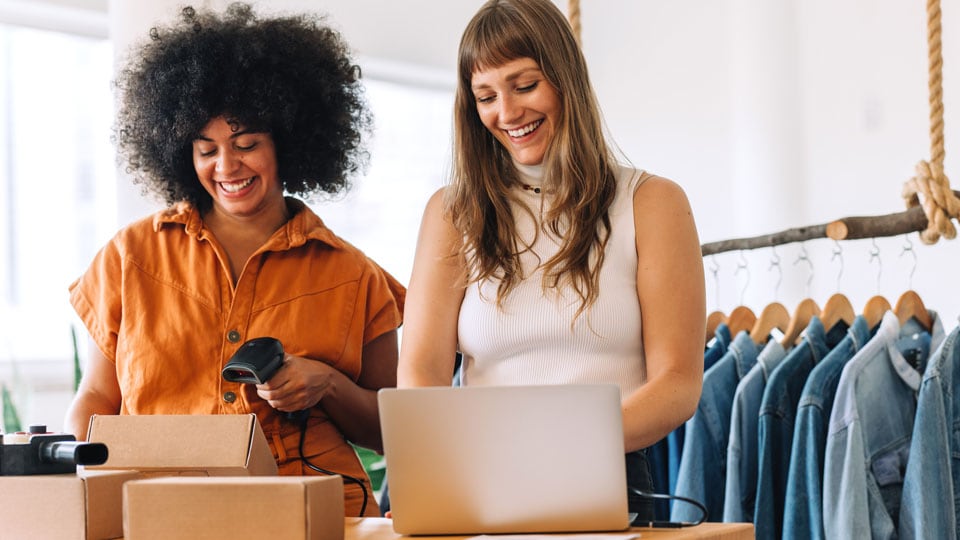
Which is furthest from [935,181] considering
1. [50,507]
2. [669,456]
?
[50,507]

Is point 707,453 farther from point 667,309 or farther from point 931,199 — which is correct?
point 667,309

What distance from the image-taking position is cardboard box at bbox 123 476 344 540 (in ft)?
3.75

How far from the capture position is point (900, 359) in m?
2.15

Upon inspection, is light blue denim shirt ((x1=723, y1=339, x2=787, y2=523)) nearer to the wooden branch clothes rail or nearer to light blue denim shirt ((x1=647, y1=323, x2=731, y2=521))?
light blue denim shirt ((x1=647, y1=323, x2=731, y2=521))

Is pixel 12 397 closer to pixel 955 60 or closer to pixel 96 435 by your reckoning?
pixel 96 435

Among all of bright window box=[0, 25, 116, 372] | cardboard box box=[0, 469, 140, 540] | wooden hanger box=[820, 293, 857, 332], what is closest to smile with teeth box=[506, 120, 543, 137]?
cardboard box box=[0, 469, 140, 540]

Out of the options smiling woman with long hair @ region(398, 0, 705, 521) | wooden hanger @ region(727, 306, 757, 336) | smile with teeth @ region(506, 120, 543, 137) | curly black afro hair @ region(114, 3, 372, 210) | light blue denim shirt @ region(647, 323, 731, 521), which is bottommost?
light blue denim shirt @ region(647, 323, 731, 521)

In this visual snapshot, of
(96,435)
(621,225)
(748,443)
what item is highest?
(621,225)

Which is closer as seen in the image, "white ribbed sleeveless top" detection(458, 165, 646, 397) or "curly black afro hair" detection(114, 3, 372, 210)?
"white ribbed sleeveless top" detection(458, 165, 646, 397)

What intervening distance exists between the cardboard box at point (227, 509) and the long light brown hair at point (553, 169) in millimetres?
501

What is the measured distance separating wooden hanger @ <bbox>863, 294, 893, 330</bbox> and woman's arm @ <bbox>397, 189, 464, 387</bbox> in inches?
42.7

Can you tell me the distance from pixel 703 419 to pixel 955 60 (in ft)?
5.57

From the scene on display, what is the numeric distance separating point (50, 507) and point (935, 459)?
4.85 ft

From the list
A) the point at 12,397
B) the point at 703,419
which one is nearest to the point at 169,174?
the point at 703,419
